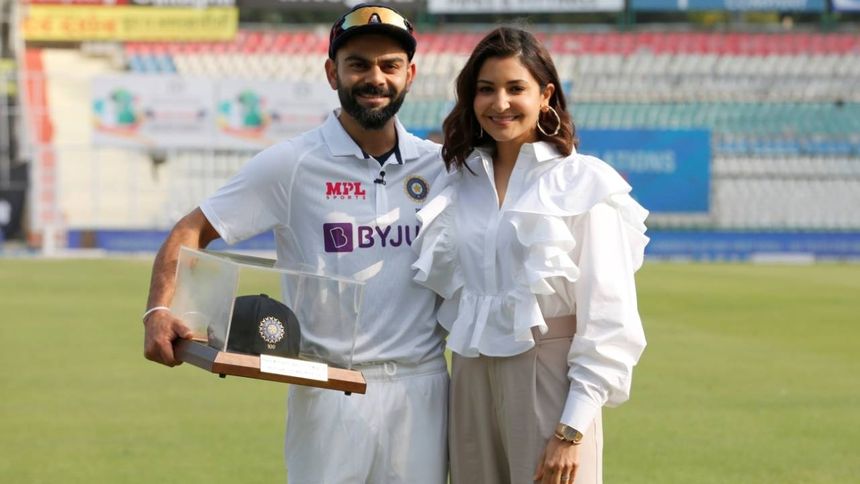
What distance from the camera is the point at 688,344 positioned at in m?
12.8

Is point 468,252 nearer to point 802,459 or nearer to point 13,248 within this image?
point 802,459

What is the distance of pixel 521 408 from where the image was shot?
3.66 m

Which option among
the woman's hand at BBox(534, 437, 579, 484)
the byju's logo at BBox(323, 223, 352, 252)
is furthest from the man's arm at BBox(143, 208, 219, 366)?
the woman's hand at BBox(534, 437, 579, 484)

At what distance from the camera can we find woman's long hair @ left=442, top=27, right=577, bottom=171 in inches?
144

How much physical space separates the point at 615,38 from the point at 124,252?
49.0 feet

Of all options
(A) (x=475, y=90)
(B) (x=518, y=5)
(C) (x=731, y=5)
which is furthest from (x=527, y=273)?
(C) (x=731, y=5)

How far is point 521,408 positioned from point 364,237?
731 mm

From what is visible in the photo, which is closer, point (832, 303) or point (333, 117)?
point (333, 117)

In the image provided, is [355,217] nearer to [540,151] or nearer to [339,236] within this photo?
[339,236]

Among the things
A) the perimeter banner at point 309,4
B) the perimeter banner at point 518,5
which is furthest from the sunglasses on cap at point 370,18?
the perimeter banner at point 518,5

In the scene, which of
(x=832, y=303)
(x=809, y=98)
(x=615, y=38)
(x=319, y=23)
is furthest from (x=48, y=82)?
(x=832, y=303)

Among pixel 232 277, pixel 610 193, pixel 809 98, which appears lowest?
pixel 232 277

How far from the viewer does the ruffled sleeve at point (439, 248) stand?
3768mm

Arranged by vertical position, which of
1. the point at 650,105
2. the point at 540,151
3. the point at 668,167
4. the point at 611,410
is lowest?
the point at 611,410
